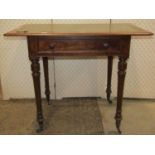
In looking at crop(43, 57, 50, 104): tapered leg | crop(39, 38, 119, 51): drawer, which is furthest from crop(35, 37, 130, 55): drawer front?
crop(43, 57, 50, 104): tapered leg

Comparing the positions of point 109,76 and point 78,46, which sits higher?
point 78,46

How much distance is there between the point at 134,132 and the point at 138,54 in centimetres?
71

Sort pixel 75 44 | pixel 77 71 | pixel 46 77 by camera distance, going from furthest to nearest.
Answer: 1. pixel 77 71
2. pixel 46 77
3. pixel 75 44

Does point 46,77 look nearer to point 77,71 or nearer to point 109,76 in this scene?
point 77,71

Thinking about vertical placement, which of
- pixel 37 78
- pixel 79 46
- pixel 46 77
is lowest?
pixel 46 77

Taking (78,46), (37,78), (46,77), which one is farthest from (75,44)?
(46,77)

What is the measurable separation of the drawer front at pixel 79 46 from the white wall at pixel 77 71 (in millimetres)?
579

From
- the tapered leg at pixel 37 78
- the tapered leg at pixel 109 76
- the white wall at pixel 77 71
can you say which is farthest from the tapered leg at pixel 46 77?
the tapered leg at pixel 109 76

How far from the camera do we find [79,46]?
1258 millimetres

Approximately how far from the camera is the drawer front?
124 cm

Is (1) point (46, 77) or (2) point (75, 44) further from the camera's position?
(1) point (46, 77)

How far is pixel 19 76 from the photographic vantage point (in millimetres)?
1934

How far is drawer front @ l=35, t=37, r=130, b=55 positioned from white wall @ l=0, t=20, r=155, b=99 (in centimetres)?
58

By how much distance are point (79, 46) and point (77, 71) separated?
0.68 m
